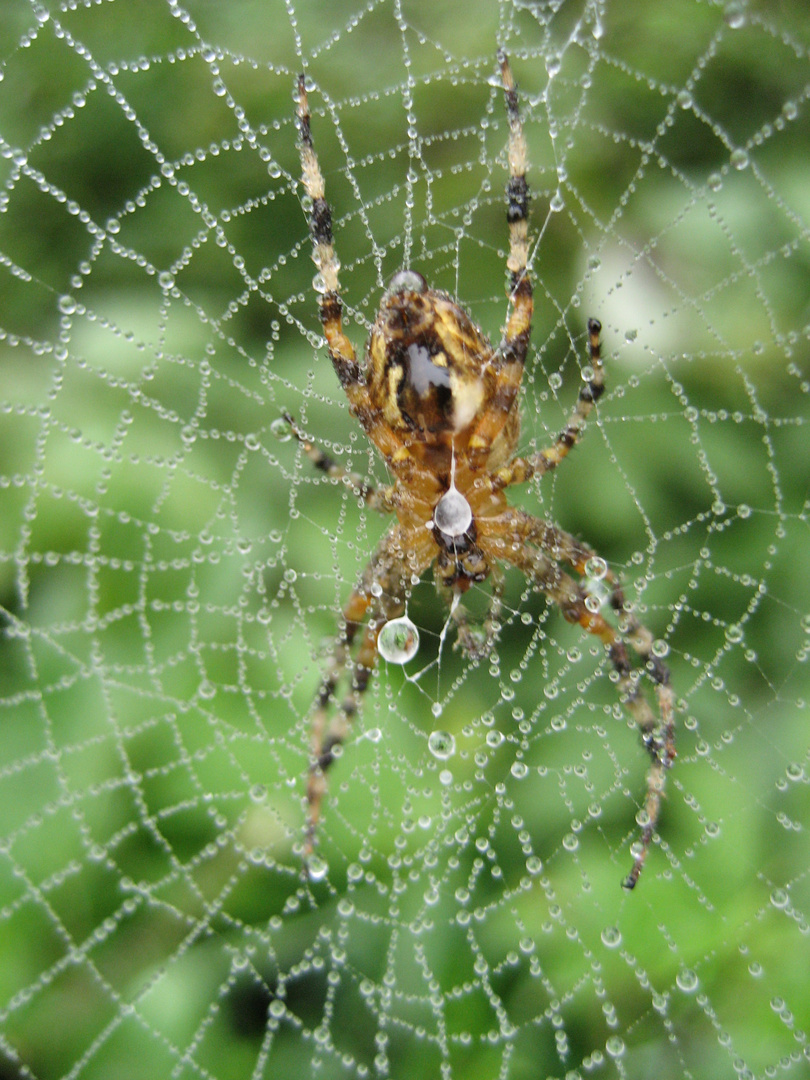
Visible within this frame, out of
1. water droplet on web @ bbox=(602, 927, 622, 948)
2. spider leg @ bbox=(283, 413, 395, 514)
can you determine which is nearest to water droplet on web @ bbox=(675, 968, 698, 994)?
water droplet on web @ bbox=(602, 927, 622, 948)

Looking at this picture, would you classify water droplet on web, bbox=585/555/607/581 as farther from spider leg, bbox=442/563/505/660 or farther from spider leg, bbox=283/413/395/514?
spider leg, bbox=283/413/395/514

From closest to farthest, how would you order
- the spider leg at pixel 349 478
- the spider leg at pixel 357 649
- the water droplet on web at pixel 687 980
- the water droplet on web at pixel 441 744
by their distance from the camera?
1. the water droplet on web at pixel 687 980
2. the spider leg at pixel 349 478
3. the water droplet on web at pixel 441 744
4. the spider leg at pixel 357 649

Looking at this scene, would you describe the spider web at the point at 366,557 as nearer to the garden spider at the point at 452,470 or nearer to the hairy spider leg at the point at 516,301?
the garden spider at the point at 452,470

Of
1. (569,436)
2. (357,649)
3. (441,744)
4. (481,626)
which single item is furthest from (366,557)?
(569,436)

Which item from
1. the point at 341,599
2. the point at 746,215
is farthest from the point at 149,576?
the point at 746,215

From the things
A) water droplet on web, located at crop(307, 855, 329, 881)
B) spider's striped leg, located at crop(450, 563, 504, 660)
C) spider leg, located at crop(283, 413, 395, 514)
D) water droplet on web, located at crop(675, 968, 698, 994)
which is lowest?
water droplet on web, located at crop(675, 968, 698, 994)

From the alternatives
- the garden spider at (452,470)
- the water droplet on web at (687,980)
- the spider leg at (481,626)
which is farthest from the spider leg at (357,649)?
the water droplet on web at (687,980)

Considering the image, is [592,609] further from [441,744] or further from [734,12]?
[734,12]

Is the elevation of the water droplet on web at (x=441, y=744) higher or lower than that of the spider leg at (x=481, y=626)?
lower
